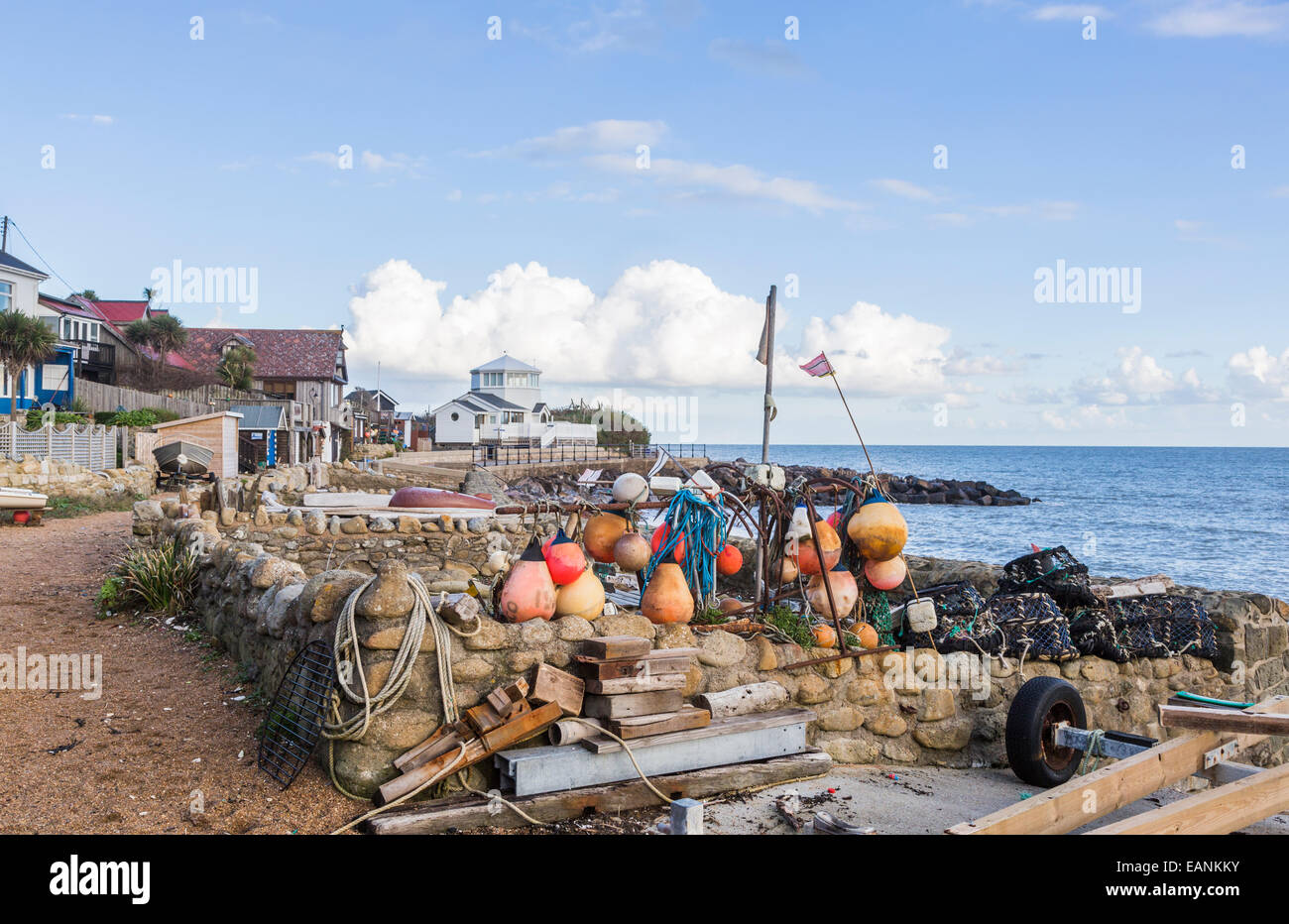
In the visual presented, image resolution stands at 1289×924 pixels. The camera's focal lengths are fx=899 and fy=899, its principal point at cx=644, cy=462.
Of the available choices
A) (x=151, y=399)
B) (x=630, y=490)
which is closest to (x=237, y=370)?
(x=151, y=399)

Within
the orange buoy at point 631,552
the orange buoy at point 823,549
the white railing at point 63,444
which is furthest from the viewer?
the white railing at point 63,444

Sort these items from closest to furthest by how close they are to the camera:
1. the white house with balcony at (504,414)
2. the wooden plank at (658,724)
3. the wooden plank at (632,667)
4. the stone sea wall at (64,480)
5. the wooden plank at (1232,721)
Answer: the wooden plank at (1232,721) → the wooden plank at (658,724) → the wooden plank at (632,667) → the stone sea wall at (64,480) → the white house with balcony at (504,414)

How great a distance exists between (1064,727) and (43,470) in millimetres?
23829

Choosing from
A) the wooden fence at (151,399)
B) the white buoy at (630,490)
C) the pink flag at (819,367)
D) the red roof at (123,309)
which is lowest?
the white buoy at (630,490)

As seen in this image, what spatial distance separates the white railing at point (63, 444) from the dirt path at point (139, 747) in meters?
15.2

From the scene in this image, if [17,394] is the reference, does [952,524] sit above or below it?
below

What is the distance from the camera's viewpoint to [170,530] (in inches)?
518

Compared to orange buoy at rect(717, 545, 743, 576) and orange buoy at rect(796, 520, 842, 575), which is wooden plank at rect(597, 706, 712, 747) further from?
orange buoy at rect(796, 520, 842, 575)

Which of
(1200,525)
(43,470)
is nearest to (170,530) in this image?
(43,470)

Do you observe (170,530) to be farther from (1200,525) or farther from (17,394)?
(1200,525)

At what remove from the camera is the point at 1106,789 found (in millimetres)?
4715

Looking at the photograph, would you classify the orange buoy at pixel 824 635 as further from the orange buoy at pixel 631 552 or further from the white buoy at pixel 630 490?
the white buoy at pixel 630 490

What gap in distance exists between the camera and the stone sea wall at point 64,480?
2147 cm

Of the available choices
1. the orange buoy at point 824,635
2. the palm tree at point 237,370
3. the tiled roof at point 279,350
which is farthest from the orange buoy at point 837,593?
the tiled roof at point 279,350
